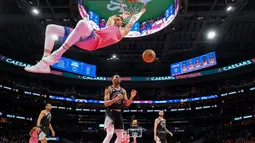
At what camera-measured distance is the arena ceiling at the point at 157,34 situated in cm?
1947

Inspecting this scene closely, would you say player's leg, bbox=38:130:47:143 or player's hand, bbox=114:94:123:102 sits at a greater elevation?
player's hand, bbox=114:94:123:102

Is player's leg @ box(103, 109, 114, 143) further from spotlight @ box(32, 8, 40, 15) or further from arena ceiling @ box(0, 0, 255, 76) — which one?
spotlight @ box(32, 8, 40, 15)

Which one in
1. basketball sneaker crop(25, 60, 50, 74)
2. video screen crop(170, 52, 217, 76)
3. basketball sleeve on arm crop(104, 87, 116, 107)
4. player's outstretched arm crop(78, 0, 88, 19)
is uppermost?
player's outstretched arm crop(78, 0, 88, 19)

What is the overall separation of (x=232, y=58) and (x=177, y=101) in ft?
31.2

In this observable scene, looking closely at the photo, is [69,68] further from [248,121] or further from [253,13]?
[248,121]

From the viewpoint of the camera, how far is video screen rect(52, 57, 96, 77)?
29.5 meters

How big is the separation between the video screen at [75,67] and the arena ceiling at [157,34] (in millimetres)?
2075

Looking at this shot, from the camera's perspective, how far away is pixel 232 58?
1308 inches

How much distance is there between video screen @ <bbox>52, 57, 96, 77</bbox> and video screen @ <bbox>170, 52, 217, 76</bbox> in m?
10.6

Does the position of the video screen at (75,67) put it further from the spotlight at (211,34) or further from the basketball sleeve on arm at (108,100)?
the basketball sleeve on arm at (108,100)

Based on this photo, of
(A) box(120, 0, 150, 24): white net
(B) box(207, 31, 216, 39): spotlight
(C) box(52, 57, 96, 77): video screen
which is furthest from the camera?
(C) box(52, 57, 96, 77): video screen

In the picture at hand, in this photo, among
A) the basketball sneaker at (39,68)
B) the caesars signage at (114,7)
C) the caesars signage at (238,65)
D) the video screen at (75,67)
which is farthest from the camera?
the caesars signage at (238,65)

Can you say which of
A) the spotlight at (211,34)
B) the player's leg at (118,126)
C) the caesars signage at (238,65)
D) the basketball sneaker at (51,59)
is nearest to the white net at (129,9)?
the basketball sneaker at (51,59)

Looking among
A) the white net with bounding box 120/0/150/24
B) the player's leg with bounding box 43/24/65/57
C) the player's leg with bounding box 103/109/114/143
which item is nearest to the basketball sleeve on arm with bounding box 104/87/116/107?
the player's leg with bounding box 103/109/114/143
